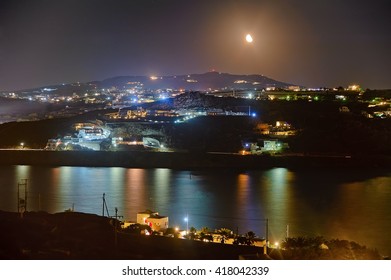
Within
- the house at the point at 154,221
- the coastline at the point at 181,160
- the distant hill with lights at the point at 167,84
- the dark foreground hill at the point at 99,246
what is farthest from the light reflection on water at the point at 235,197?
the distant hill with lights at the point at 167,84

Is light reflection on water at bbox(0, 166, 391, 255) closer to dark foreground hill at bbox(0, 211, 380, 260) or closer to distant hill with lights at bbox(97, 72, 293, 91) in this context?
dark foreground hill at bbox(0, 211, 380, 260)

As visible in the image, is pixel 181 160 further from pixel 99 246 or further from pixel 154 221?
pixel 99 246

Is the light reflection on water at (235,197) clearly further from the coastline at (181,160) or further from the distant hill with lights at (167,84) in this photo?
the distant hill with lights at (167,84)

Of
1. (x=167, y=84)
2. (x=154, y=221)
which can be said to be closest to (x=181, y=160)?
(x=154, y=221)

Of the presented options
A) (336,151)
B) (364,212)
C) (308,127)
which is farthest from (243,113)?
(364,212)

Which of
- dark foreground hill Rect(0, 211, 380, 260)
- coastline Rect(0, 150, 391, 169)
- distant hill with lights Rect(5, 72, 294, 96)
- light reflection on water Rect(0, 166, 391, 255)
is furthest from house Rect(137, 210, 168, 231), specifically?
distant hill with lights Rect(5, 72, 294, 96)

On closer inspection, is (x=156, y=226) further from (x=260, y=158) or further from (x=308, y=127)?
(x=308, y=127)
